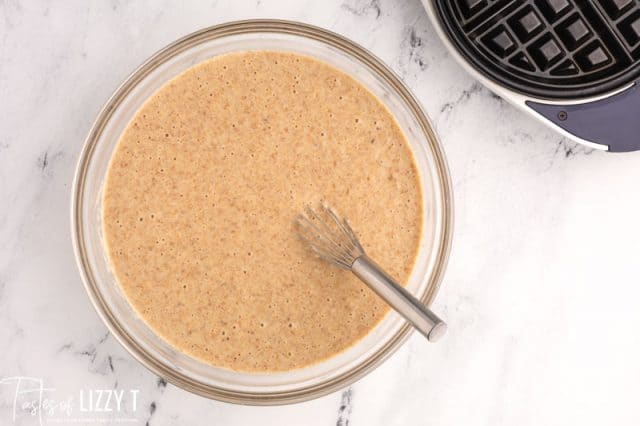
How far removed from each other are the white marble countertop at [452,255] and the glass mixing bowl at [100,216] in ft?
0.41

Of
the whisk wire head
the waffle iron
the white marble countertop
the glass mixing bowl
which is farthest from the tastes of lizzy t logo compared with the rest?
the waffle iron

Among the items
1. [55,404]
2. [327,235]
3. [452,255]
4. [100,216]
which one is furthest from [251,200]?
[55,404]

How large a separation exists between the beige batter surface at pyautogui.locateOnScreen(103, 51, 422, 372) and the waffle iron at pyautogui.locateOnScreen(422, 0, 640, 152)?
0.26m

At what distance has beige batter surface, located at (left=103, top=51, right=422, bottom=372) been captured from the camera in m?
1.38

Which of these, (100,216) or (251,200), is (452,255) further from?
(100,216)

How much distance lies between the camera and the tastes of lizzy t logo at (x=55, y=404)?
1.54m

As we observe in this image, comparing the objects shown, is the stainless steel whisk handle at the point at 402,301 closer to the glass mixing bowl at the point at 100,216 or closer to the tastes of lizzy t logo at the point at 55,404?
the glass mixing bowl at the point at 100,216

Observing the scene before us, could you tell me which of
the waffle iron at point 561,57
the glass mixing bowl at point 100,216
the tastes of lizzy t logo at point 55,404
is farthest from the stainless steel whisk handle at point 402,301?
the tastes of lizzy t logo at point 55,404

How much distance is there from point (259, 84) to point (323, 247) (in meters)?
0.38

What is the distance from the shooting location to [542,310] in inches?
64.4

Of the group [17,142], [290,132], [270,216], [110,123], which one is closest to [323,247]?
[270,216]

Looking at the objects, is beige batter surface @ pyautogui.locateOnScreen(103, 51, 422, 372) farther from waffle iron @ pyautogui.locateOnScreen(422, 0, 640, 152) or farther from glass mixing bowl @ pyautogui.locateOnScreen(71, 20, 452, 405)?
waffle iron @ pyautogui.locateOnScreen(422, 0, 640, 152)

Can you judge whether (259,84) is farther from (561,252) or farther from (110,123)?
(561,252)

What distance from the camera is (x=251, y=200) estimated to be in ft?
4.52
